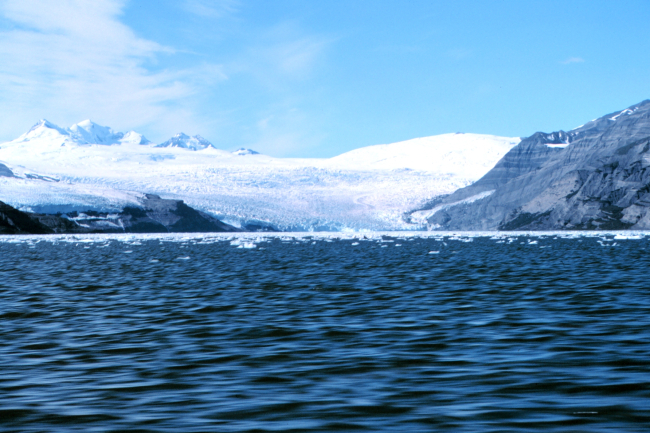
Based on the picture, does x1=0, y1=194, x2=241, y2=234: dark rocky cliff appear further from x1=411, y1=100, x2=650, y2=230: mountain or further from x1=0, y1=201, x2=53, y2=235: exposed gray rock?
x1=411, y1=100, x2=650, y2=230: mountain

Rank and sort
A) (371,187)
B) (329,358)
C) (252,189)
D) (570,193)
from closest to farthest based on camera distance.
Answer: (329,358)
(252,189)
(371,187)
(570,193)

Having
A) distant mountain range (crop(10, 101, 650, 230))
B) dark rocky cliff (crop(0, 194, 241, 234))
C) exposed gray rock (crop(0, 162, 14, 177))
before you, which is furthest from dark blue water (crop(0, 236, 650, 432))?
exposed gray rock (crop(0, 162, 14, 177))

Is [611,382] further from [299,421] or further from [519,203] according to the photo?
[519,203]

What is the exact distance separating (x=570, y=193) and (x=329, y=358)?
162 meters

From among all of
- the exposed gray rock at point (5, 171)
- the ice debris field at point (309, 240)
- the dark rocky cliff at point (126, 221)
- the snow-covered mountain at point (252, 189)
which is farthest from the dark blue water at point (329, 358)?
the exposed gray rock at point (5, 171)

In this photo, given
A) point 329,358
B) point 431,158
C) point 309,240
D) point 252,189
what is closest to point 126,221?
point 252,189

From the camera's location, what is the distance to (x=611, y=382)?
25.7ft

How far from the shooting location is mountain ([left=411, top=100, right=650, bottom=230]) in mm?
147000

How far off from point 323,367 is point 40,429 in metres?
3.69

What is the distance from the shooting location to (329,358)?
970cm

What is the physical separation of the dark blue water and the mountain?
115 meters

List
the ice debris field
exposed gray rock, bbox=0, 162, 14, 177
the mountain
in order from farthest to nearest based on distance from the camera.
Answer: exposed gray rock, bbox=0, 162, 14, 177, the mountain, the ice debris field

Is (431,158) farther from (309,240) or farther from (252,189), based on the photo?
(309,240)

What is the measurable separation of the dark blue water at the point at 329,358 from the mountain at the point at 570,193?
11540cm
